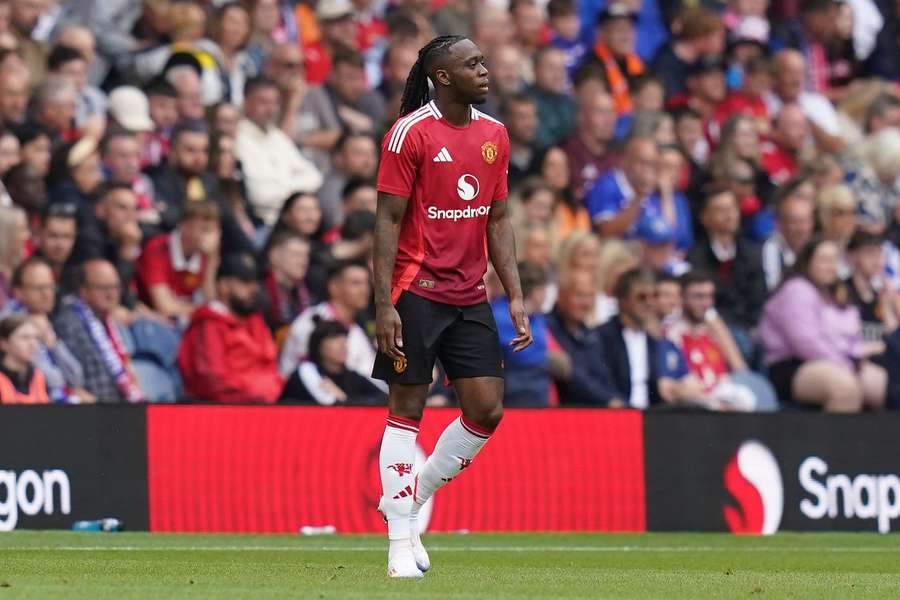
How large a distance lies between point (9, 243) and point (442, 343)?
5.93 m

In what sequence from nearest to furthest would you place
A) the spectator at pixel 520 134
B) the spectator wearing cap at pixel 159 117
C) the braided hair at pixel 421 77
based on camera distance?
the braided hair at pixel 421 77 < the spectator wearing cap at pixel 159 117 < the spectator at pixel 520 134

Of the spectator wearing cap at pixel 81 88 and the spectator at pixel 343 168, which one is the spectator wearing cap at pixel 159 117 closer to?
the spectator wearing cap at pixel 81 88

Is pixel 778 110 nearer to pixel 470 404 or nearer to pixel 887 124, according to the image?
pixel 887 124

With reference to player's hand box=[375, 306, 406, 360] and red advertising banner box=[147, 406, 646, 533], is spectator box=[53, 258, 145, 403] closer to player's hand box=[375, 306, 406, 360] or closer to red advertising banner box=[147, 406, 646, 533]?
red advertising banner box=[147, 406, 646, 533]

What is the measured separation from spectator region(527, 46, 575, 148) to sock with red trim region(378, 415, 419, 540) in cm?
968

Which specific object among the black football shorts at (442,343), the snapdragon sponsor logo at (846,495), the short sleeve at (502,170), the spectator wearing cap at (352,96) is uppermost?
the spectator wearing cap at (352,96)

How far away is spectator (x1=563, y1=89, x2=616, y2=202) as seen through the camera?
18469mm

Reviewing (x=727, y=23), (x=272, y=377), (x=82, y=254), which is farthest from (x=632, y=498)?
(x=727, y=23)

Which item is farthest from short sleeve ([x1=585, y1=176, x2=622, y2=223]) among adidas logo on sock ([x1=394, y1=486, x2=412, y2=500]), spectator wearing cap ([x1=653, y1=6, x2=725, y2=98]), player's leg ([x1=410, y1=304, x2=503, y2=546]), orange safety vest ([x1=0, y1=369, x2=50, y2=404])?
adidas logo on sock ([x1=394, y1=486, x2=412, y2=500])

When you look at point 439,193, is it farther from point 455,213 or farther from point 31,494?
point 31,494

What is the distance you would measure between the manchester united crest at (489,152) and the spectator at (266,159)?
7.32 m

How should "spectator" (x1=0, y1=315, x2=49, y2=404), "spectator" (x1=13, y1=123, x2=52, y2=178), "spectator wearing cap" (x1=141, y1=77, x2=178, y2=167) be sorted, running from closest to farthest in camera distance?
"spectator" (x1=0, y1=315, x2=49, y2=404) → "spectator" (x1=13, y1=123, x2=52, y2=178) → "spectator wearing cap" (x1=141, y1=77, x2=178, y2=167)

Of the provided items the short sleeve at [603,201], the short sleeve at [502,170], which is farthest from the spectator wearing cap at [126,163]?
the short sleeve at [502,170]

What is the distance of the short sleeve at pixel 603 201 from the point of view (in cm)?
1811
